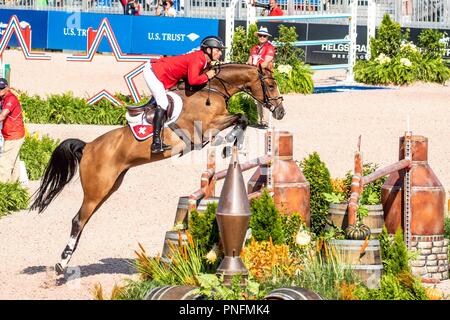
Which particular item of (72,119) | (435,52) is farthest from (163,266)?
(435,52)

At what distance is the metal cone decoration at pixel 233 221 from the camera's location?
327 inches

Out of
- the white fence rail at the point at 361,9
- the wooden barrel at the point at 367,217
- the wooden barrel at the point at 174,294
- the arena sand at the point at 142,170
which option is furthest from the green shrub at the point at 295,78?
the wooden barrel at the point at 174,294

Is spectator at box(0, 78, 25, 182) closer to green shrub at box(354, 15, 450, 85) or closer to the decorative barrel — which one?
the decorative barrel

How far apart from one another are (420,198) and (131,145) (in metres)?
3.04

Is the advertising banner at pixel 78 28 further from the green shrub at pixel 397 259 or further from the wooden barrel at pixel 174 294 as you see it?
the wooden barrel at pixel 174 294

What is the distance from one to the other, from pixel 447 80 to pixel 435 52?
2.35 ft

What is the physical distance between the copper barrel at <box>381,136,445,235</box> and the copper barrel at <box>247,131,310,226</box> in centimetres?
89

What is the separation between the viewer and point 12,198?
48.5ft

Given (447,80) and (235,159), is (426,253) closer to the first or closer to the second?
(235,159)

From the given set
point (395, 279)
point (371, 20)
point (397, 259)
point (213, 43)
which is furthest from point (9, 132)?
point (371, 20)

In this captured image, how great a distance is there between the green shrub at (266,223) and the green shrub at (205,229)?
1.14ft

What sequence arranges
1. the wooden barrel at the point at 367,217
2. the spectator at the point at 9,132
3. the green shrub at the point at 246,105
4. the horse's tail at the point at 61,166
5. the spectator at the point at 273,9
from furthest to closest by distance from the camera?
the spectator at the point at 273,9
the green shrub at the point at 246,105
the spectator at the point at 9,132
the horse's tail at the point at 61,166
the wooden barrel at the point at 367,217

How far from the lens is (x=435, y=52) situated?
24.6 meters

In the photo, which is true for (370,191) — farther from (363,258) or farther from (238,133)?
(363,258)
